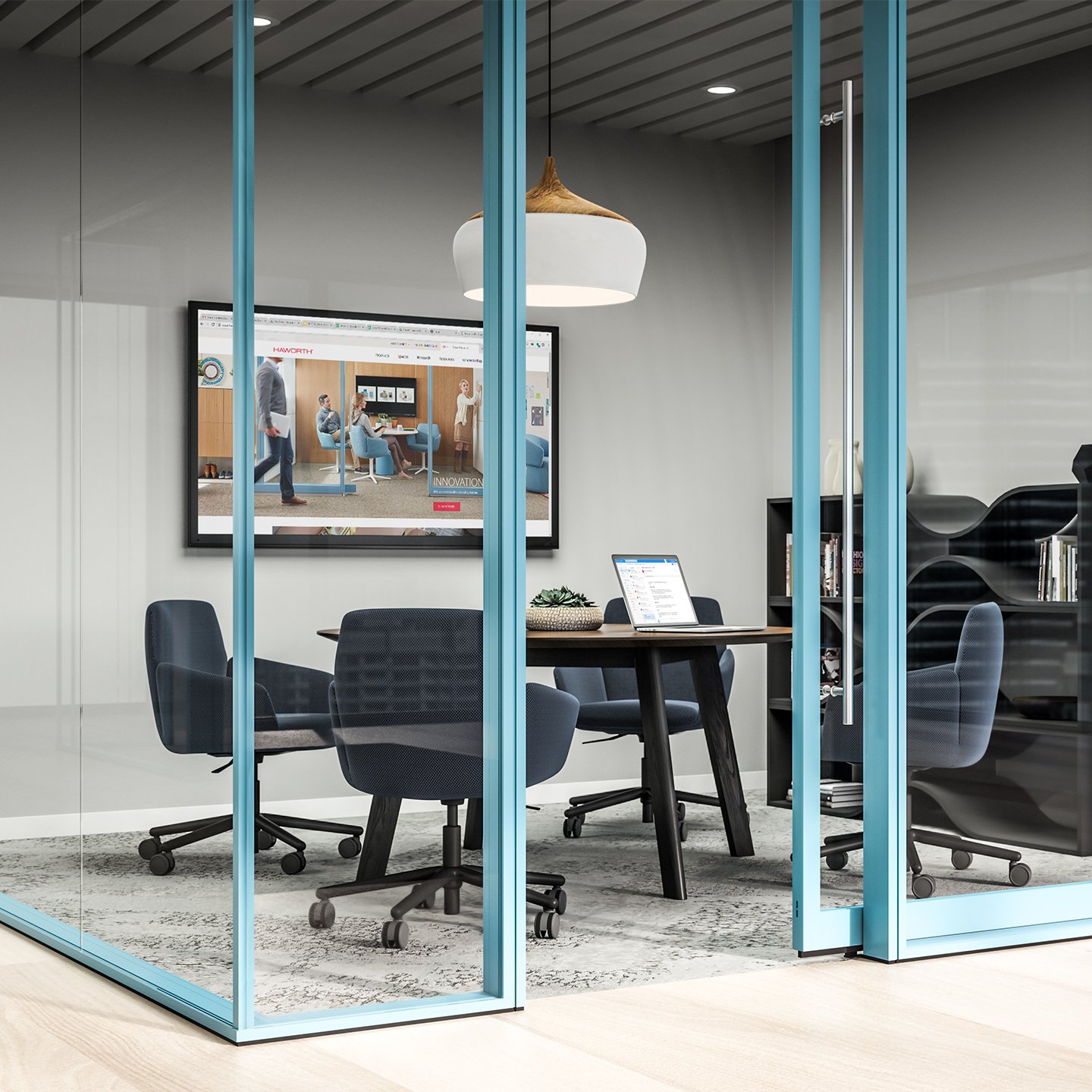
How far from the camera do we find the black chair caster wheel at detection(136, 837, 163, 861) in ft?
11.6

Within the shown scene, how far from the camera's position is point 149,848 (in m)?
3.55

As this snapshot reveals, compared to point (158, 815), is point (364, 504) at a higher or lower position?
higher

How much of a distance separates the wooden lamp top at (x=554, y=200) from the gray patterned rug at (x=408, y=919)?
1991mm

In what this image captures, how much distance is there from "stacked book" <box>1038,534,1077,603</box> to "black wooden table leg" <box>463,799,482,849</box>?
6.04ft

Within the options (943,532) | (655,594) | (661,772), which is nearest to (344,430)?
(943,532)

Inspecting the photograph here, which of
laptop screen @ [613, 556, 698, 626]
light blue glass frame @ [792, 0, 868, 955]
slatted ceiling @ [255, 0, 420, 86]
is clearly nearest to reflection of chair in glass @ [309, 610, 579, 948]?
light blue glass frame @ [792, 0, 868, 955]

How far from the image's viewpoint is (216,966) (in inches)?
134

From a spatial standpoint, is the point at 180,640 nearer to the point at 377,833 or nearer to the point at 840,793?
the point at 377,833

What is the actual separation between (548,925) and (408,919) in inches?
36.2

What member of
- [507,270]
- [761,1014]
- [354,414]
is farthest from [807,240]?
[761,1014]

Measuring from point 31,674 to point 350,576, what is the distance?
131 centimetres

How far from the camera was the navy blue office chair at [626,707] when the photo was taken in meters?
5.79

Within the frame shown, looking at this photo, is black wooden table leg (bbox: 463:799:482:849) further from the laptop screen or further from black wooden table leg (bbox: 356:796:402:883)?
the laptop screen

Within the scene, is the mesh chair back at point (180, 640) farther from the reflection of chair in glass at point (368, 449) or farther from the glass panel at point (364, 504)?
the reflection of chair in glass at point (368, 449)
